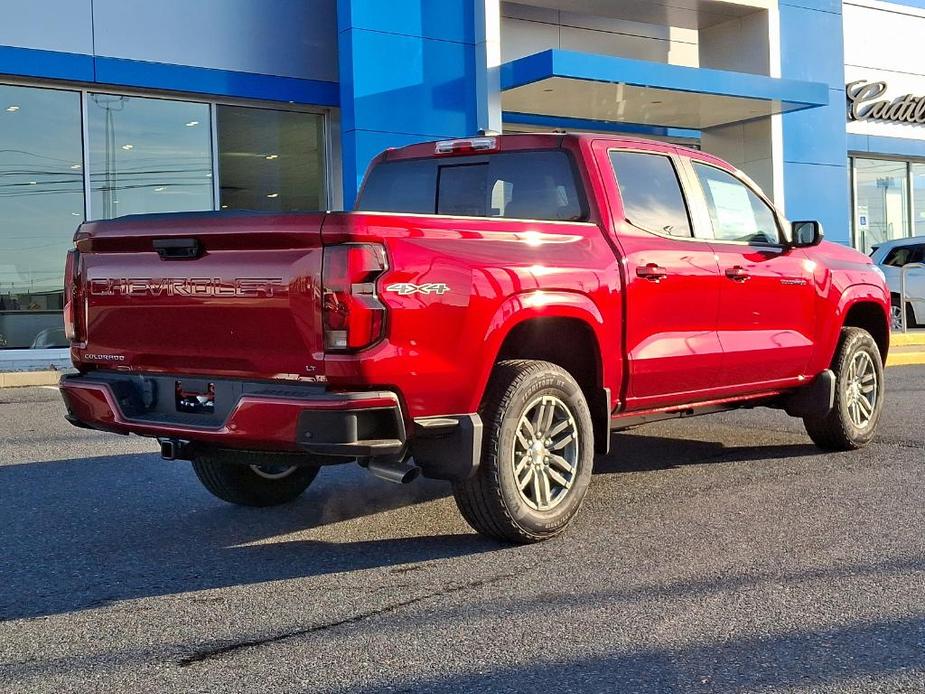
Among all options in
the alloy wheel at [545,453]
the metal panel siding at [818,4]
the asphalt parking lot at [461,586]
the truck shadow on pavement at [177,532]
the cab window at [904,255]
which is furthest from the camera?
the metal panel siding at [818,4]

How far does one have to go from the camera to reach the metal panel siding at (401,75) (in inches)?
616

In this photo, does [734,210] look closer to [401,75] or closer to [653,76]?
[401,75]

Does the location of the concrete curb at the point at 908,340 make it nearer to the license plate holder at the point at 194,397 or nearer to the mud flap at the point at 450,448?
the mud flap at the point at 450,448

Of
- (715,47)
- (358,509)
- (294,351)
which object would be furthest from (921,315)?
(294,351)

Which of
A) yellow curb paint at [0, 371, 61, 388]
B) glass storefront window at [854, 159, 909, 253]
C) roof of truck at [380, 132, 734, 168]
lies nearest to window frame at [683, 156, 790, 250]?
roof of truck at [380, 132, 734, 168]

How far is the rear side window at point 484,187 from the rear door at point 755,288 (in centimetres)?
103

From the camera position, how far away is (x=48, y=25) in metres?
14.4

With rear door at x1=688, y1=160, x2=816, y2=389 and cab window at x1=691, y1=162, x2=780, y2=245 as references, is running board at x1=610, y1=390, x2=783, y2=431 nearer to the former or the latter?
rear door at x1=688, y1=160, x2=816, y2=389

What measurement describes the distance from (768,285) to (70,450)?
497cm

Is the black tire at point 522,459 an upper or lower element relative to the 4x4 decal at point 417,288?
lower

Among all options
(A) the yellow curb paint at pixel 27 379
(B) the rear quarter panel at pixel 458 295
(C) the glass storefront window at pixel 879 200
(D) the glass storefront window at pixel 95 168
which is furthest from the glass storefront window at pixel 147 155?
(C) the glass storefront window at pixel 879 200

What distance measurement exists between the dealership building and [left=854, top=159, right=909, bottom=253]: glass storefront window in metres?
5.49

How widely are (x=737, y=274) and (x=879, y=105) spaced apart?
65.9 feet

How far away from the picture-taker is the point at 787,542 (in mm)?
4898
